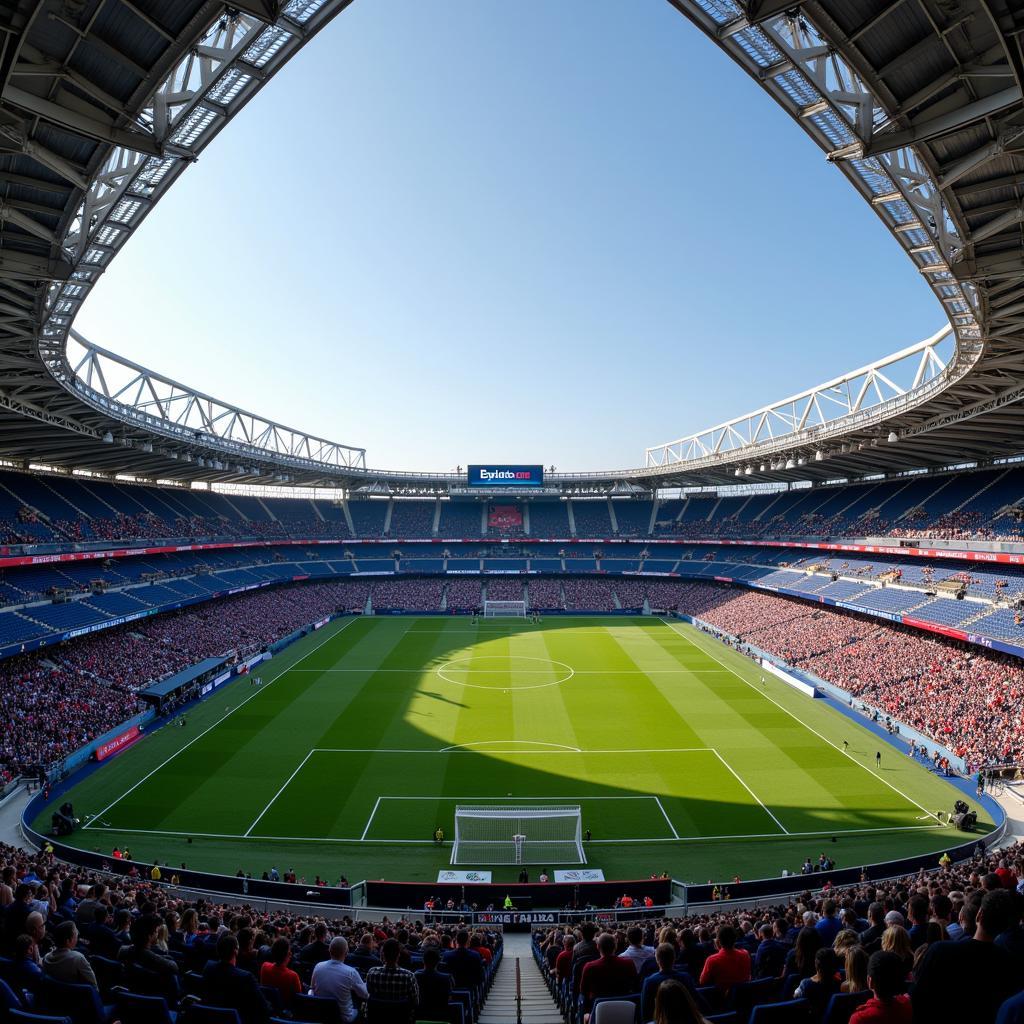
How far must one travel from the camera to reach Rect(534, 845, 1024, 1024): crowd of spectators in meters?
3.60

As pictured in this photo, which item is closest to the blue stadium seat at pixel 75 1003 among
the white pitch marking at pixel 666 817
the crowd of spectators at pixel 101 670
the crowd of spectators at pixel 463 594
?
the white pitch marking at pixel 666 817

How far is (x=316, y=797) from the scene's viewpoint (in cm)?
2736

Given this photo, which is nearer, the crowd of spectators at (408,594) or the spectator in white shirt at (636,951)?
the spectator in white shirt at (636,951)

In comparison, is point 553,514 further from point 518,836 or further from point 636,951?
point 636,951

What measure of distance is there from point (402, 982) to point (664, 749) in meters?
29.1

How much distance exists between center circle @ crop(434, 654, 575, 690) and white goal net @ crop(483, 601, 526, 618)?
1999cm

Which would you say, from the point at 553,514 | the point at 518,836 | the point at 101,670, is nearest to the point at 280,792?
the point at 518,836

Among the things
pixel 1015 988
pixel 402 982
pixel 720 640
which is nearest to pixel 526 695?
pixel 720 640

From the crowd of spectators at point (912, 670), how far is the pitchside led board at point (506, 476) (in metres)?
36.0

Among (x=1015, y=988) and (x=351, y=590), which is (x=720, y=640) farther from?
(x=1015, y=988)

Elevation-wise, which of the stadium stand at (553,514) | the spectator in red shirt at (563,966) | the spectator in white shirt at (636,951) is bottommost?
the spectator in red shirt at (563,966)

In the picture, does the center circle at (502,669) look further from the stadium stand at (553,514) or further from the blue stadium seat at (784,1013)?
the blue stadium seat at (784,1013)

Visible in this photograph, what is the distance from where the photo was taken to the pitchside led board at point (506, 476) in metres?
86.2

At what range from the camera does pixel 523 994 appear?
12.7m
